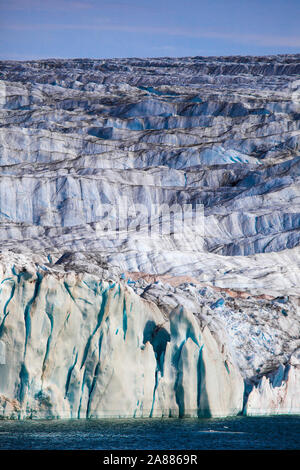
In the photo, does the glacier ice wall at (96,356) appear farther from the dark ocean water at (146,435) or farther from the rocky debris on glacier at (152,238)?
the dark ocean water at (146,435)

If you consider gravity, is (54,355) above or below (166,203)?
below

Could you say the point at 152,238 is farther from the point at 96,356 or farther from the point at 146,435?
the point at 146,435

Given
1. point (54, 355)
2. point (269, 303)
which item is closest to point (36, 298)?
point (54, 355)

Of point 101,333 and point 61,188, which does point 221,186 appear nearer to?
point 61,188

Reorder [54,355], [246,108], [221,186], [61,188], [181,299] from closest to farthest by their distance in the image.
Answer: [54,355]
[181,299]
[61,188]
[221,186]
[246,108]

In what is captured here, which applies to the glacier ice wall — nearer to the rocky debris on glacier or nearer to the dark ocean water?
the rocky debris on glacier

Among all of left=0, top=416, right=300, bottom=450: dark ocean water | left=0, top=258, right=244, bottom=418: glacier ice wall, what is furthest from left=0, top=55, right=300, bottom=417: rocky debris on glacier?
left=0, top=416, right=300, bottom=450: dark ocean water
